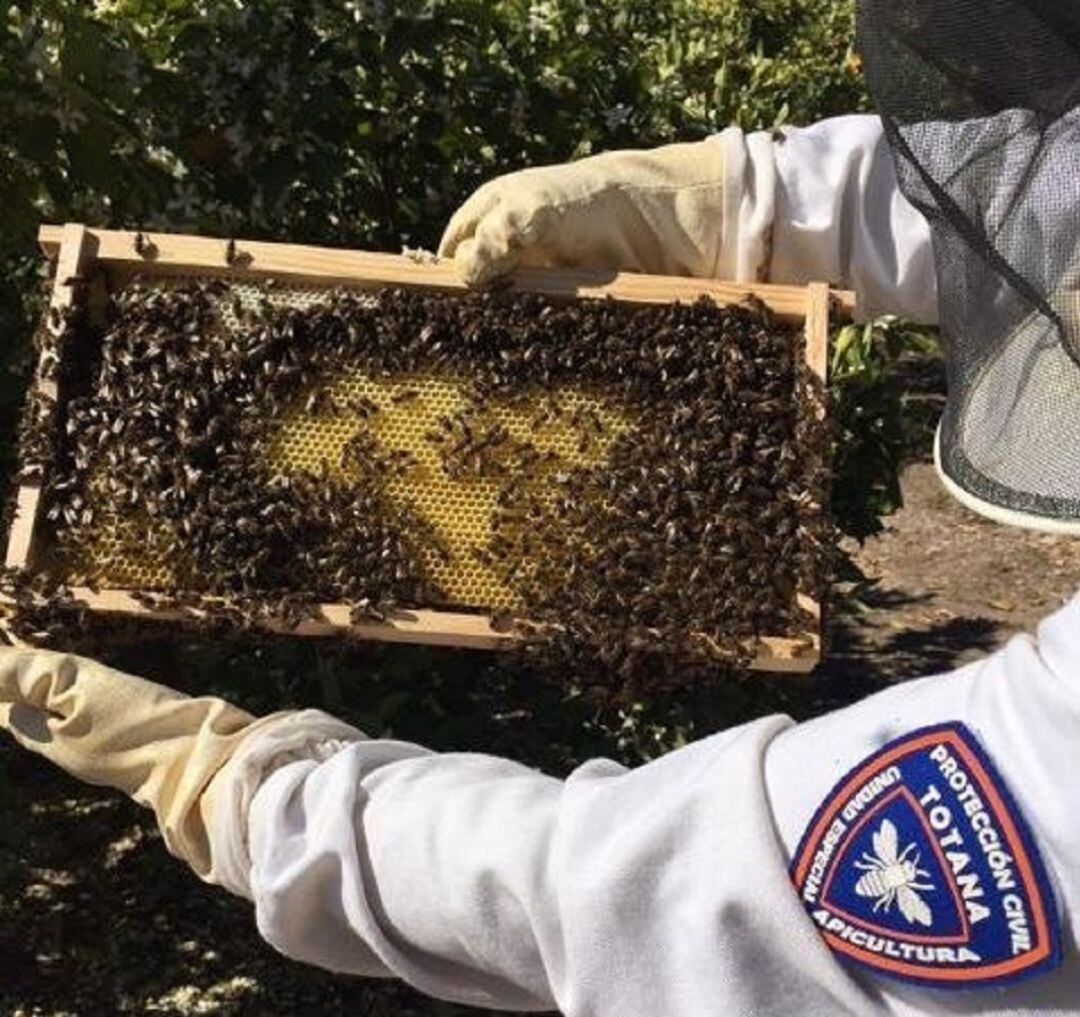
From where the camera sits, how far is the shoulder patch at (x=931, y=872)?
1646mm

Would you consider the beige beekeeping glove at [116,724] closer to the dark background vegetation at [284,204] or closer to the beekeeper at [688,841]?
the beekeeper at [688,841]

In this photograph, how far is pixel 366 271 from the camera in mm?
2982

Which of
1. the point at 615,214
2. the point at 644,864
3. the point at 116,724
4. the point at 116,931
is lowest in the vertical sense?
the point at 116,931

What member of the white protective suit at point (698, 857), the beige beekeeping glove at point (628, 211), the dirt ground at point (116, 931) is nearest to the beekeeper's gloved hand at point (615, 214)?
the beige beekeeping glove at point (628, 211)

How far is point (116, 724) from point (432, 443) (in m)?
0.74

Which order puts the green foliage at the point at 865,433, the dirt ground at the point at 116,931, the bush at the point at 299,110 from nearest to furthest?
the bush at the point at 299,110, the green foliage at the point at 865,433, the dirt ground at the point at 116,931

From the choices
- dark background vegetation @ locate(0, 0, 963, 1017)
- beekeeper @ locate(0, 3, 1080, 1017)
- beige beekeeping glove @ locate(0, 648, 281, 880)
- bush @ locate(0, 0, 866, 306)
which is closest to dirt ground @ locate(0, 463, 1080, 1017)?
dark background vegetation @ locate(0, 0, 963, 1017)

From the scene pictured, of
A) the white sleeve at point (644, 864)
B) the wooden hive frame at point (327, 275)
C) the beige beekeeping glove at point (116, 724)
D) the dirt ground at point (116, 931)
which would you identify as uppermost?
the wooden hive frame at point (327, 275)

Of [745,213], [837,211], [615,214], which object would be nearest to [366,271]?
[615,214]

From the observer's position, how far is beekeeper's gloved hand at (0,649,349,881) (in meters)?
2.47

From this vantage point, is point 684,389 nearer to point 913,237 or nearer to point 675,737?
point 913,237

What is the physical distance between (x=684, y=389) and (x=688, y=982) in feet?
4.35

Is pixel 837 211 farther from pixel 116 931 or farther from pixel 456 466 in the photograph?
pixel 116 931

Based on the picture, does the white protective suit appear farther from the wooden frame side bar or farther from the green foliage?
the green foliage
